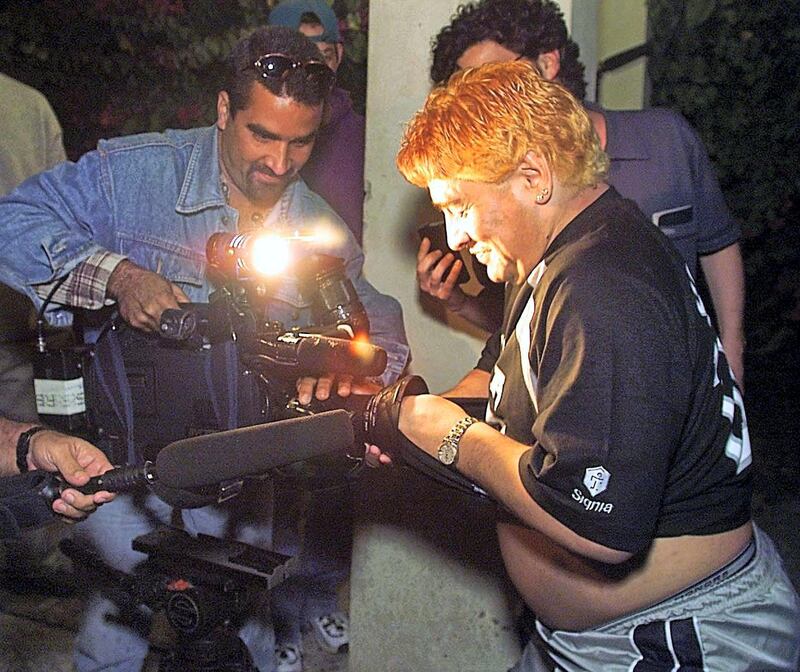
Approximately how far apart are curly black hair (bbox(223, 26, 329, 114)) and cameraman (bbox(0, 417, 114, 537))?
0.95 m

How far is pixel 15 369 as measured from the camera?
11.8 ft

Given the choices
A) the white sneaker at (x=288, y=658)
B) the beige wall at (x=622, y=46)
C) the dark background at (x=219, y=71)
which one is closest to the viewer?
the white sneaker at (x=288, y=658)

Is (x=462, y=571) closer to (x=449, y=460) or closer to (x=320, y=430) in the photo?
(x=449, y=460)

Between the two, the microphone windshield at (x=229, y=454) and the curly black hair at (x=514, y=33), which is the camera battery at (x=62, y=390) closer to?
the microphone windshield at (x=229, y=454)

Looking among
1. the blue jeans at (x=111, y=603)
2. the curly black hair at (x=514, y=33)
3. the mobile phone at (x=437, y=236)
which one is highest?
the curly black hair at (x=514, y=33)

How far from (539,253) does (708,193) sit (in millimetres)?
952

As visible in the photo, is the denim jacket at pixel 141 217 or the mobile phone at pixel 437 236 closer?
the denim jacket at pixel 141 217

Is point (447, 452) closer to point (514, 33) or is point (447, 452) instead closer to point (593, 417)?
point (593, 417)

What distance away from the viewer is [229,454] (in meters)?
1.30

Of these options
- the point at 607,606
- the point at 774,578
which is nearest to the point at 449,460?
the point at 607,606

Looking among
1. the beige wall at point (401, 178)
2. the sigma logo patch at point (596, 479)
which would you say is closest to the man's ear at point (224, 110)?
the beige wall at point (401, 178)

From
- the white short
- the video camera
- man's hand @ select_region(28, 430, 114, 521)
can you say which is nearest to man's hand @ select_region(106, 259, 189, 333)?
the video camera

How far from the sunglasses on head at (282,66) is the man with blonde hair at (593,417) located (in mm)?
744

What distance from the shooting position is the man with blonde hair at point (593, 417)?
1.30 meters
